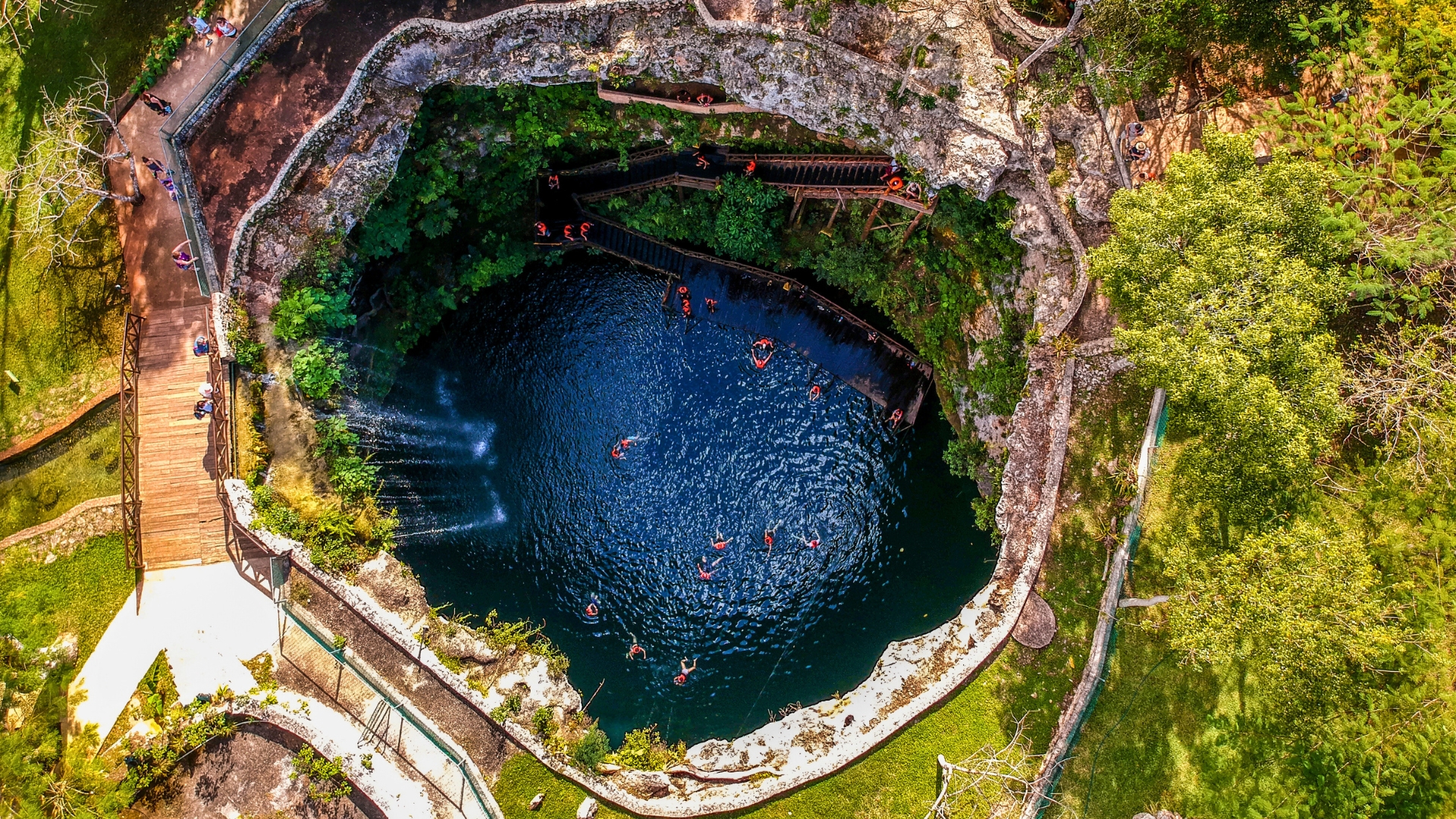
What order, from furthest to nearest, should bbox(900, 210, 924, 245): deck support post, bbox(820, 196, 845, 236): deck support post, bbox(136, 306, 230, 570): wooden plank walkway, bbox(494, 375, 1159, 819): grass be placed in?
bbox(820, 196, 845, 236): deck support post, bbox(900, 210, 924, 245): deck support post, bbox(136, 306, 230, 570): wooden plank walkway, bbox(494, 375, 1159, 819): grass

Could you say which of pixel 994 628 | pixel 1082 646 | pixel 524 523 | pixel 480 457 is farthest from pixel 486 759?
pixel 1082 646

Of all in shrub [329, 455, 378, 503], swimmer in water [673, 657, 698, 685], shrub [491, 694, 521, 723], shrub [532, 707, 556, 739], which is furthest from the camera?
swimmer in water [673, 657, 698, 685]

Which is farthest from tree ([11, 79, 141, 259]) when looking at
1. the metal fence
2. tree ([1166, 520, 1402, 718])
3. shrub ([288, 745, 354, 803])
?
tree ([1166, 520, 1402, 718])

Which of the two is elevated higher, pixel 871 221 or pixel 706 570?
pixel 871 221

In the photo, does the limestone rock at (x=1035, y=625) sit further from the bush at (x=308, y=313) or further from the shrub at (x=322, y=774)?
the bush at (x=308, y=313)

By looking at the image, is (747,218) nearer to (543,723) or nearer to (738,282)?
(738,282)

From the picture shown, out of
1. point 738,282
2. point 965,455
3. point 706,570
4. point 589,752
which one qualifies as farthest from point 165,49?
point 965,455

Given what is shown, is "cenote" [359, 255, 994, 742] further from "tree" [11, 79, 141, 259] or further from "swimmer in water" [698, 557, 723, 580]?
"tree" [11, 79, 141, 259]
